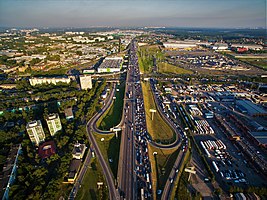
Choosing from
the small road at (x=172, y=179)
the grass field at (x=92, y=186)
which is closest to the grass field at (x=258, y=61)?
the small road at (x=172, y=179)

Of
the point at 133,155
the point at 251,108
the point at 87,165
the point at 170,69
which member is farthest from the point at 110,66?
the point at 87,165

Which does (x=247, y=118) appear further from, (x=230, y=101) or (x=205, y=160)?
(x=205, y=160)

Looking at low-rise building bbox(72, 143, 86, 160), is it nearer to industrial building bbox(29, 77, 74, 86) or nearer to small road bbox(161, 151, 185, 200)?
small road bbox(161, 151, 185, 200)

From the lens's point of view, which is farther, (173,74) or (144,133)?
(173,74)

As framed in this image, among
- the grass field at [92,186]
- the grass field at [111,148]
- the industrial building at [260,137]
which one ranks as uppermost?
→ the industrial building at [260,137]

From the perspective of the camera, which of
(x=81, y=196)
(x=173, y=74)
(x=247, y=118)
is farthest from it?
(x=173, y=74)

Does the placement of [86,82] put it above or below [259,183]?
above

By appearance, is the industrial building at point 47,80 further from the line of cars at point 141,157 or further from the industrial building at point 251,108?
the industrial building at point 251,108

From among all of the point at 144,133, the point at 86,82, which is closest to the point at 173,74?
the point at 86,82
